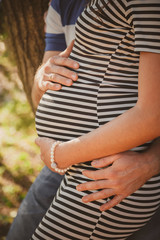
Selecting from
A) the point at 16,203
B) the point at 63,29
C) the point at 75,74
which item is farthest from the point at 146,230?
the point at 16,203

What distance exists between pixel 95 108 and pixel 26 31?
146 centimetres

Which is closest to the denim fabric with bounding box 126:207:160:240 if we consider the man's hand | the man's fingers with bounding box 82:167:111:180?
the man's fingers with bounding box 82:167:111:180

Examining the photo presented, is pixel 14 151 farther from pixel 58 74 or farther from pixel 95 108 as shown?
pixel 95 108

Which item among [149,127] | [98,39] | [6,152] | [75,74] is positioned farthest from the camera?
[6,152]

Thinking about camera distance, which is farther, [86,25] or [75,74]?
[75,74]

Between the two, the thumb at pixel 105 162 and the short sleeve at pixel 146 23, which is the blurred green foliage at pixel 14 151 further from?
the short sleeve at pixel 146 23

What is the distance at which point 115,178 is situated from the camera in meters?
1.37

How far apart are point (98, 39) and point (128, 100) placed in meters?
0.35

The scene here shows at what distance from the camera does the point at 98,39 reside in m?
1.33

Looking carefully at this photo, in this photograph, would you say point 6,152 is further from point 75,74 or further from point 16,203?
point 75,74

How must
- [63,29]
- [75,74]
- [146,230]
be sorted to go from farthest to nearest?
[63,29] < [146,230] < [75,74]

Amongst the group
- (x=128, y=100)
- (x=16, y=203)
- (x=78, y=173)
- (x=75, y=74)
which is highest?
(x=75, y=74)

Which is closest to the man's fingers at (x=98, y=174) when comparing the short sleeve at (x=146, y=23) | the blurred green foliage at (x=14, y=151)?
the short sleeve at (x=146, y=23)

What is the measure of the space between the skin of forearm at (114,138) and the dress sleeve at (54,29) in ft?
3.18
